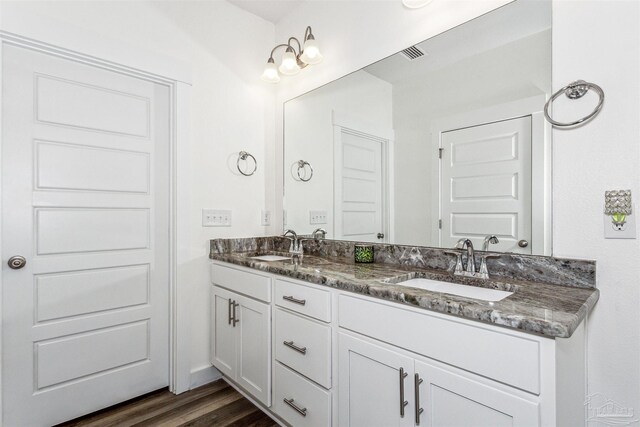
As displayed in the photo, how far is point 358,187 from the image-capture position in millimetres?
2047

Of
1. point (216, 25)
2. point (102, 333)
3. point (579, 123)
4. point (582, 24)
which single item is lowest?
point (102, 333)

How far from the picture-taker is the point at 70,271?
1756 millimetres

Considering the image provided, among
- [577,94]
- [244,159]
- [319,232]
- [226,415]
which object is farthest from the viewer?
[244,159]

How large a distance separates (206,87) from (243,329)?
5.17 ft

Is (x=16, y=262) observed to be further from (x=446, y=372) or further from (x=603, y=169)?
(x=603, y=169)

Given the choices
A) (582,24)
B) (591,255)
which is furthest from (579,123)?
(591,255)

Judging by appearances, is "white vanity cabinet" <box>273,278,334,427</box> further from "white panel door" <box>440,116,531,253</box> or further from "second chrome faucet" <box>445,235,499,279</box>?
"white panel door" <box>440,116,531,253</box>

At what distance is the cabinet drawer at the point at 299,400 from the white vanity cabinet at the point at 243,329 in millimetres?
80

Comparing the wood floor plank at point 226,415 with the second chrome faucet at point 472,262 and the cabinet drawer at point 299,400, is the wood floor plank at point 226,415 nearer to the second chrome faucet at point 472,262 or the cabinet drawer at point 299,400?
the cabinet drawer at point 299,400

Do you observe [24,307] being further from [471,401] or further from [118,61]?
[471,401]

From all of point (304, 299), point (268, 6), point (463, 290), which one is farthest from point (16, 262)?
point (268, 6)

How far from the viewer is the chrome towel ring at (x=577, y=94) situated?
44.4 inches

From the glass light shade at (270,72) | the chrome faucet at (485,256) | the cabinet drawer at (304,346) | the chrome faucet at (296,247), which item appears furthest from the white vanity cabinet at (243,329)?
the glass light shade at (270,72)

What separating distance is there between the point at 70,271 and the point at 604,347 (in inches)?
94.3
